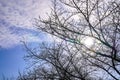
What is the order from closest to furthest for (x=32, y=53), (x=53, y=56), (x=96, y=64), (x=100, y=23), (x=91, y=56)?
(x=100, y=23), (x=91, y=56), (x=96, y=64), (x=53, y=56), (x=32, y=53)

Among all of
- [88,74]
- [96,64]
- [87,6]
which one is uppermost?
[87,6]

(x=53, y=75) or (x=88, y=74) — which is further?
(x=88, y=74)

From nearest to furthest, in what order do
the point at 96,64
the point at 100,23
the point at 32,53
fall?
the point at 100,23, the point at 96,64, the point at 32,53

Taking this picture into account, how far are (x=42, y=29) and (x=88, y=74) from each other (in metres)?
4.77

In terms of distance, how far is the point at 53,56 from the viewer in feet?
48.8

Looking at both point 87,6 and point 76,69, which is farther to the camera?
point 76,69

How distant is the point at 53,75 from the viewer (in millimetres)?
14195

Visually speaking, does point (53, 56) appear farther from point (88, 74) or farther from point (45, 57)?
point (88, 74)

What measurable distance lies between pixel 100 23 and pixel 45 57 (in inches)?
204

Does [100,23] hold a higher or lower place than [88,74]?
higher

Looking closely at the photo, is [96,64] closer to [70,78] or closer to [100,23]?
[70,78]

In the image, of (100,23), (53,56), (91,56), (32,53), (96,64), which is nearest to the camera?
(100,23)

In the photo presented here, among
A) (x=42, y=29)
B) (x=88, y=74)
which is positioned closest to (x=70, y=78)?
(x=88, y=74)

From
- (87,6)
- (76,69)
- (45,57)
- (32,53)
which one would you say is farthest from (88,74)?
(87,6)
